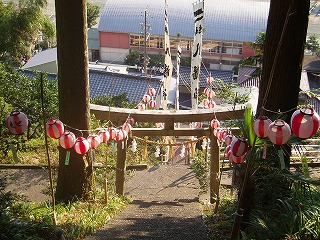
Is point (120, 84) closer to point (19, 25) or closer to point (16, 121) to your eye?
point (19, 25)

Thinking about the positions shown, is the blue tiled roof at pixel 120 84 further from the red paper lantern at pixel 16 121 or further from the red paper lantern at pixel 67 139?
the red paper lantern at pixel 16 121

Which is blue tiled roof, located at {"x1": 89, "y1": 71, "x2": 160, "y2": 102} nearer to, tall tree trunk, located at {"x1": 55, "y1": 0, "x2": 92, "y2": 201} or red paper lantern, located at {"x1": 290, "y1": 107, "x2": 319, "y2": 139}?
tall tree trunk, located at {"x1": 55, "y1": 0, "x2": 92, "y2": 201}

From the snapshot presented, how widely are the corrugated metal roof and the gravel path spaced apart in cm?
2114

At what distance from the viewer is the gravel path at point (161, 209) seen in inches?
241

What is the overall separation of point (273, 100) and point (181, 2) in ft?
95.5

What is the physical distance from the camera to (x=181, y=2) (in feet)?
109

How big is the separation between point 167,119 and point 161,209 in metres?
2.02

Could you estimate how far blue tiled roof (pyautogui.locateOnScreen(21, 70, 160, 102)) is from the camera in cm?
2030

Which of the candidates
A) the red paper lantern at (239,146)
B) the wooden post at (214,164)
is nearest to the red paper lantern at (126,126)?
the wooden post at (214,164)

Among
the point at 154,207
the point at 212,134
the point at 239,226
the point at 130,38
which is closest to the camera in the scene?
the point at 239,226

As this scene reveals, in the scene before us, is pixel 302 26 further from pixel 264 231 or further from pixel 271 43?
pixel 264 231

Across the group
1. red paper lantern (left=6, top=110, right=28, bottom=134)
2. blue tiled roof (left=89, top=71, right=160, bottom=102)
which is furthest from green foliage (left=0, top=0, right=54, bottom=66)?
red paper lantern (left=6, top=110, right=28, bottom=134)

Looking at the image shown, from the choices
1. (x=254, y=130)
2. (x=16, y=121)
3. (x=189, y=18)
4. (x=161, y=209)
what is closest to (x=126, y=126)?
(x=161, y=209)

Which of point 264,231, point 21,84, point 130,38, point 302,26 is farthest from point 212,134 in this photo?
point 130,38
